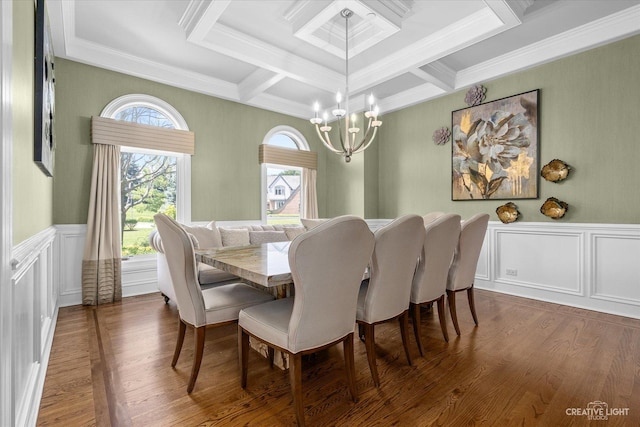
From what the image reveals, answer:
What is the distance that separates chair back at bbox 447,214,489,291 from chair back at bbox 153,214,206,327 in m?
1.89

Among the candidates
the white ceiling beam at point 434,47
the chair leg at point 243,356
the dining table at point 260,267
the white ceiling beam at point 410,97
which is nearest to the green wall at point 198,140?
the white ceiling beam at point 410,97

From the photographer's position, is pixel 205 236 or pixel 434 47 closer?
pixel 434 47

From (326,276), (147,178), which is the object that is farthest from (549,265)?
(147,178)

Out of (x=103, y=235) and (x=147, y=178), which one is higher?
(x=147, y=178)

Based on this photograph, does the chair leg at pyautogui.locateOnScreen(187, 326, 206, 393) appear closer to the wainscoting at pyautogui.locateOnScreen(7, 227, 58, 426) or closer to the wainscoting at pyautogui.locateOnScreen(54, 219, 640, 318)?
the wainscoting at pyautogui.locateOnScreen(7, 227, 58, 426)

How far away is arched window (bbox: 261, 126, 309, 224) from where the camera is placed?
16.1 feet

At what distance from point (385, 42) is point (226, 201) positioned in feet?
9.40

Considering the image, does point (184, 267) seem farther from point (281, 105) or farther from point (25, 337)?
point (281, 105)

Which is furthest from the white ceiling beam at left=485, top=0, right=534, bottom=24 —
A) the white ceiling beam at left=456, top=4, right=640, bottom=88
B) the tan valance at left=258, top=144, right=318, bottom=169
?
the tan valance at left=258, top=144, right=318, bottom=169

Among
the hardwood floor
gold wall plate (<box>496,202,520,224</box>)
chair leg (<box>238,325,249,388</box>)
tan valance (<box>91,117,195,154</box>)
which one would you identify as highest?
tan valance (<box>91,117,195,154</box>)

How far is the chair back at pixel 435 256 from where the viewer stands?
208 centimetres

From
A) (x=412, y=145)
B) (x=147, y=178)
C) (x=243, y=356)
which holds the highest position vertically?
(x=412, y=145)

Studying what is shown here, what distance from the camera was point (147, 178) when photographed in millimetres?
3869

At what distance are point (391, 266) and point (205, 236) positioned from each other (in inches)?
92.3
